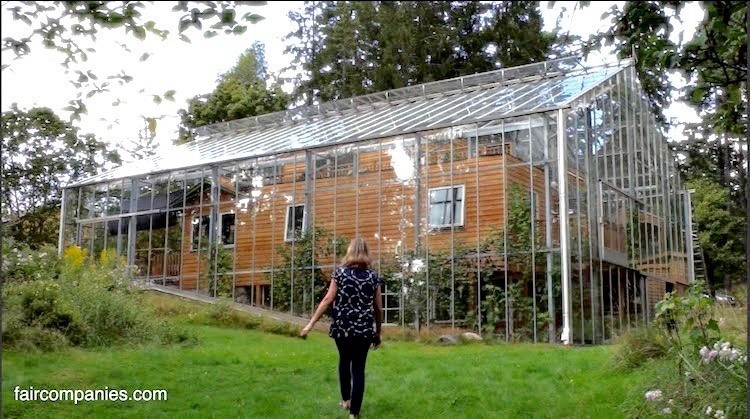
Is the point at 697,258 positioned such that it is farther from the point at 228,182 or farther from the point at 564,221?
the point at 228,182

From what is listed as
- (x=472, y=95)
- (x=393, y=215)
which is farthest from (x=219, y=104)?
(x=393, y=215)

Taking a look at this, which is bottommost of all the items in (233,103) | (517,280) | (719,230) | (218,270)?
(517,280)

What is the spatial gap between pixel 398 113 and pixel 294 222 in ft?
14.5

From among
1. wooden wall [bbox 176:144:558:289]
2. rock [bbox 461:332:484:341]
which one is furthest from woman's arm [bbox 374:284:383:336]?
wooden wall [bbox 176:144:558:289]

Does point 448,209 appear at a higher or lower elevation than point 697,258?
higher

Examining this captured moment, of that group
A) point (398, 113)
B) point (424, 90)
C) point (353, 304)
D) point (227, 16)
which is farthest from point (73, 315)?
point (424, 90)

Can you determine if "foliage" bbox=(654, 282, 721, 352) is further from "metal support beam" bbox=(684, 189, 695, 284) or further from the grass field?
"metal support beam" bbox=(684, 189, 695, 284)

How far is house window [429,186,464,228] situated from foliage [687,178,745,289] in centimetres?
1433

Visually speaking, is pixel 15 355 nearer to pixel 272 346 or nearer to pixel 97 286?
pixel 97 286

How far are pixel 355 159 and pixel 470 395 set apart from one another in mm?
11313

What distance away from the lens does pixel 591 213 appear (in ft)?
53.4

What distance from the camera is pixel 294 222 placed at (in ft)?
61.4

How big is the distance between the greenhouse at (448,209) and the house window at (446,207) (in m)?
0.03

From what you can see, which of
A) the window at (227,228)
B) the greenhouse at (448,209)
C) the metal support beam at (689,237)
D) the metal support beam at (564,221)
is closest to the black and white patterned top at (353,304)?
the greenhouse at (448,209)
